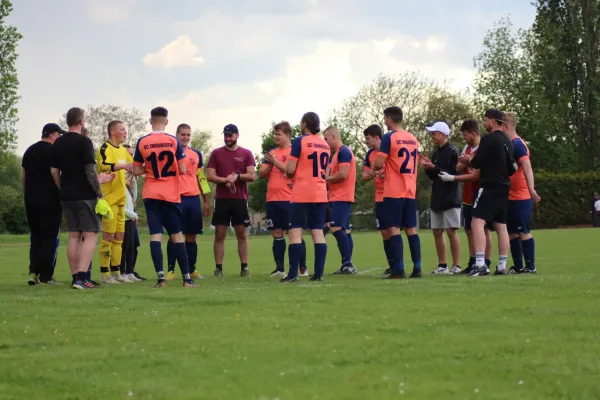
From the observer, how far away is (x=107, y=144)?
1388cm

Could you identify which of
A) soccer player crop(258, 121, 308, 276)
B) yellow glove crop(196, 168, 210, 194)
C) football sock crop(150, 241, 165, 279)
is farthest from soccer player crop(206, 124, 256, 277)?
football sock crop(150, 241, 165, 279)

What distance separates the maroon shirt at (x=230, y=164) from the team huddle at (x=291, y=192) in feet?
0.06

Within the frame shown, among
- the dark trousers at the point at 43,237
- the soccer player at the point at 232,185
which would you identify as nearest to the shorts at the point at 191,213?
the soccer player at the point at 232,185

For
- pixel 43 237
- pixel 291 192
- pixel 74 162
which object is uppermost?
pixel 74 162

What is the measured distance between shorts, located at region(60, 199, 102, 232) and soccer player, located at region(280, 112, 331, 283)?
2.69 meters

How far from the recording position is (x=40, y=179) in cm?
1322

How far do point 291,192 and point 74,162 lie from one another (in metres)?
3.49

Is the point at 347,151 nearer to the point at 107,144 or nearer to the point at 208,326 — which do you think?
the point at 107,144

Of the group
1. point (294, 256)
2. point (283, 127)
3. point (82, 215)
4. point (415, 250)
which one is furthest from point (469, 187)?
point (82, 215)

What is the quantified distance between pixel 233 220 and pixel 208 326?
25.6 ft

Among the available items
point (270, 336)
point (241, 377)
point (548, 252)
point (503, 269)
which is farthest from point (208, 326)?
point (548, 252)

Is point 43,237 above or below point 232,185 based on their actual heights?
below

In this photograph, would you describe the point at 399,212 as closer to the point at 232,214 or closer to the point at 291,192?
the point at 291,192

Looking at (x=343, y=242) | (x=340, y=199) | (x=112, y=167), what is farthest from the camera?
(x=343, y=242)
